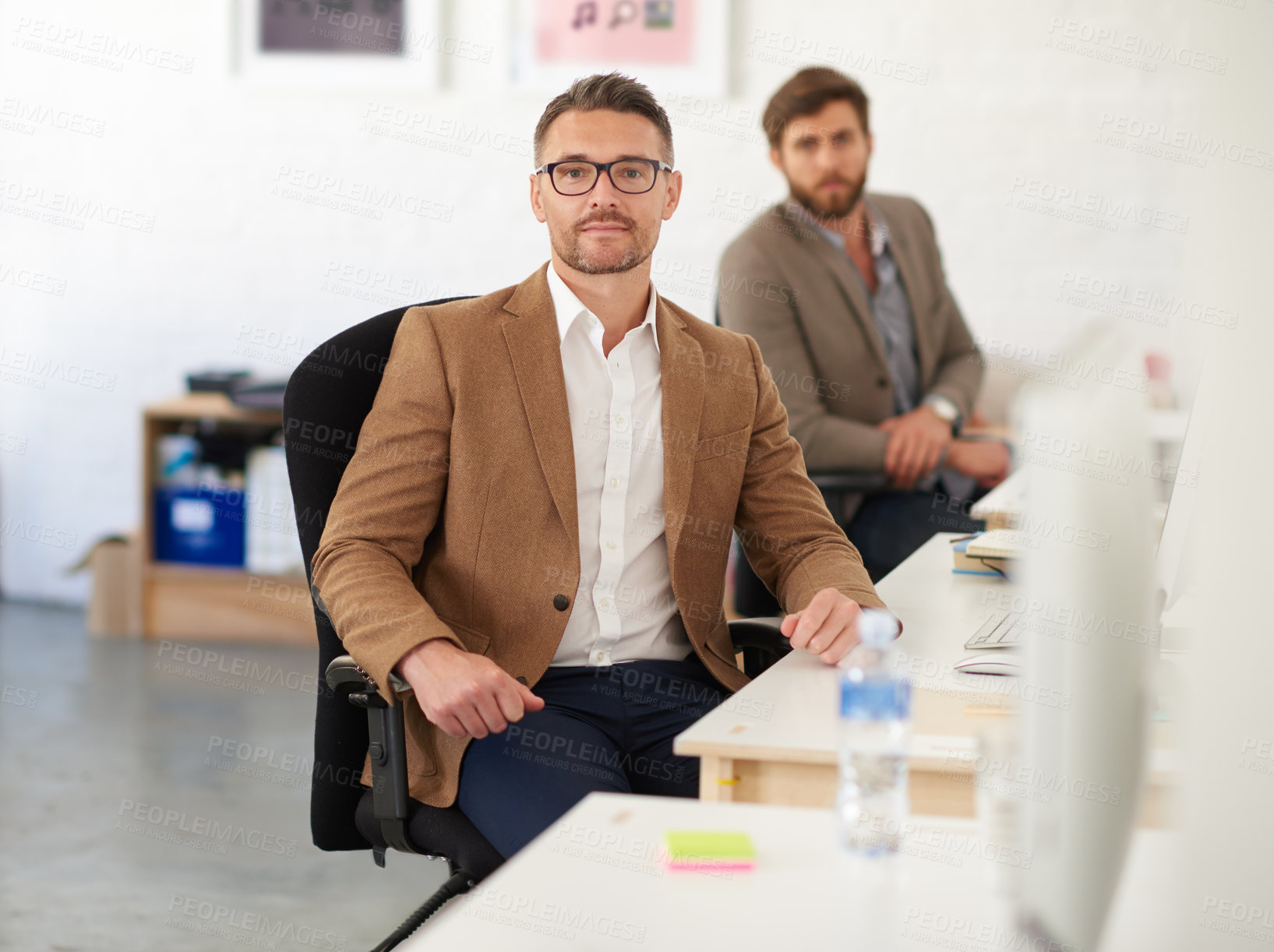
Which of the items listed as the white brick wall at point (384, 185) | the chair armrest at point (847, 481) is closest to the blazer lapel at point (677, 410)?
the chair armrest at point (847, 481)

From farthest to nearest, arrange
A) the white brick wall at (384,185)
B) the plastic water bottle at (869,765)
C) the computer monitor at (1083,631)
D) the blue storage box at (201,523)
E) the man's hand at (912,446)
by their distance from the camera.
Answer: the blue storage box at (201,523) → the white brick wall at (384,185) → the man's hand at (912,446) → the plastic water bottle at (869,765) → the computer monitor at (1083,631)

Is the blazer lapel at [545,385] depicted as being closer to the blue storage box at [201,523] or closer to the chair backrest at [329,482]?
the chair backrest at [329,482]

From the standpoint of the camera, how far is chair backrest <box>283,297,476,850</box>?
63.1 inches

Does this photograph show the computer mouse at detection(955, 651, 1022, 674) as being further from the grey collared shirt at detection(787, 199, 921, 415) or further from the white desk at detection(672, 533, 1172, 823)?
the grey collared shirt at detection(787, 199, 921, 415)

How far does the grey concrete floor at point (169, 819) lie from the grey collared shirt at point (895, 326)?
1.70m

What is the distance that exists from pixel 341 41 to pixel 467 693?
340 cm

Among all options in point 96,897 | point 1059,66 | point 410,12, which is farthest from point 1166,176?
point 96,897

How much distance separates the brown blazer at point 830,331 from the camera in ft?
9.86

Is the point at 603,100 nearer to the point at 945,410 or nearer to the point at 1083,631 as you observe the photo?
the point at 1083,631

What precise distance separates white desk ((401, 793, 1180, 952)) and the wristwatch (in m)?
2.37

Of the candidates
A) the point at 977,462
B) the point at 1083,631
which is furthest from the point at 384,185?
the point at 1083,631

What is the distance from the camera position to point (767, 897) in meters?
0.85

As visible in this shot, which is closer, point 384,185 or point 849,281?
point 849,281

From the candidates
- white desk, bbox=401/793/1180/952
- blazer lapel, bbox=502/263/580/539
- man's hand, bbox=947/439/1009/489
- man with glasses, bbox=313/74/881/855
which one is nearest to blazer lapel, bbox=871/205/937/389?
man's hand, bbox=947/439/1009/489
